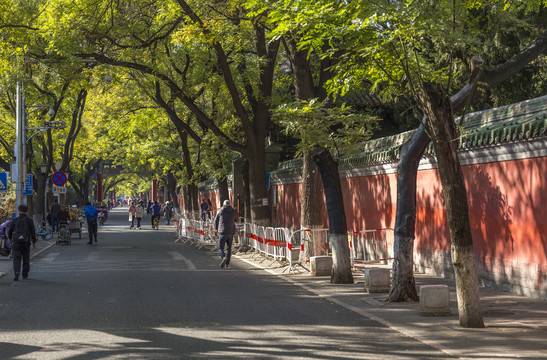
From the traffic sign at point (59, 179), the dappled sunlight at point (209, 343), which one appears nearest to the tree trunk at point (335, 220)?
the dappled sunlight at point (209, 343)

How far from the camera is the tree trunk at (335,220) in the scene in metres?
16.2

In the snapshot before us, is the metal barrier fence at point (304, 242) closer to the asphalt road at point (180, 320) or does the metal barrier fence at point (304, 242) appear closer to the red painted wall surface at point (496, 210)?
the red painted wall surface at point (496, 210)

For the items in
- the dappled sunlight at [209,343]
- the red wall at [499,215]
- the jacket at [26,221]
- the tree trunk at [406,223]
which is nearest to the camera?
the dappled sunlight at [209,343]

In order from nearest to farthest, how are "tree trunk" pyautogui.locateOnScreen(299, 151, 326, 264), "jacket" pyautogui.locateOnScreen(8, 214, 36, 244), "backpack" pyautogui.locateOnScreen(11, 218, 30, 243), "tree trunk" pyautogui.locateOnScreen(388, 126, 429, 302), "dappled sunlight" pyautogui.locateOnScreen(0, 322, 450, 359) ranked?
"dappled sunlight" pyautogui.locateOnScreen(0, 322, 450, 359)
"tree trunk" pyautogui.locateOnScreen(388, 126, 429, 302)
"backpack" pyautogui.locateOnScreen(11, 218, 30, 243)
"jacket" pyautogui.locateOnScreen(8, 214, 36, 244)
"tree trunk" pyautogui.locateOnScreen(299, 151, 326, 264)

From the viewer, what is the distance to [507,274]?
14.5m

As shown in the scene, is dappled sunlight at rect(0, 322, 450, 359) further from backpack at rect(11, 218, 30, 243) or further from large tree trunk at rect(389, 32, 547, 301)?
backpack at rect(11, 218, 30, 243)

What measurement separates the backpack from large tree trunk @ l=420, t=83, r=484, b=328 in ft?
35.0

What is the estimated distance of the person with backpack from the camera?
677 inches

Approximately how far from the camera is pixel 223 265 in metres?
20.2

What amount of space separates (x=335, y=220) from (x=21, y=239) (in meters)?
7.14

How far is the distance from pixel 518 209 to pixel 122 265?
435 inches

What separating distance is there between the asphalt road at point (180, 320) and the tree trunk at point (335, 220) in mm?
1118

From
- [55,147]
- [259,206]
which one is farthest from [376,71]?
[55,147]

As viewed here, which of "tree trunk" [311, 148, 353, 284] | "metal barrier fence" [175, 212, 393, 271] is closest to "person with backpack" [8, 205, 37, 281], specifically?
"metal barrier fence" [175, 212, 393, 271]
